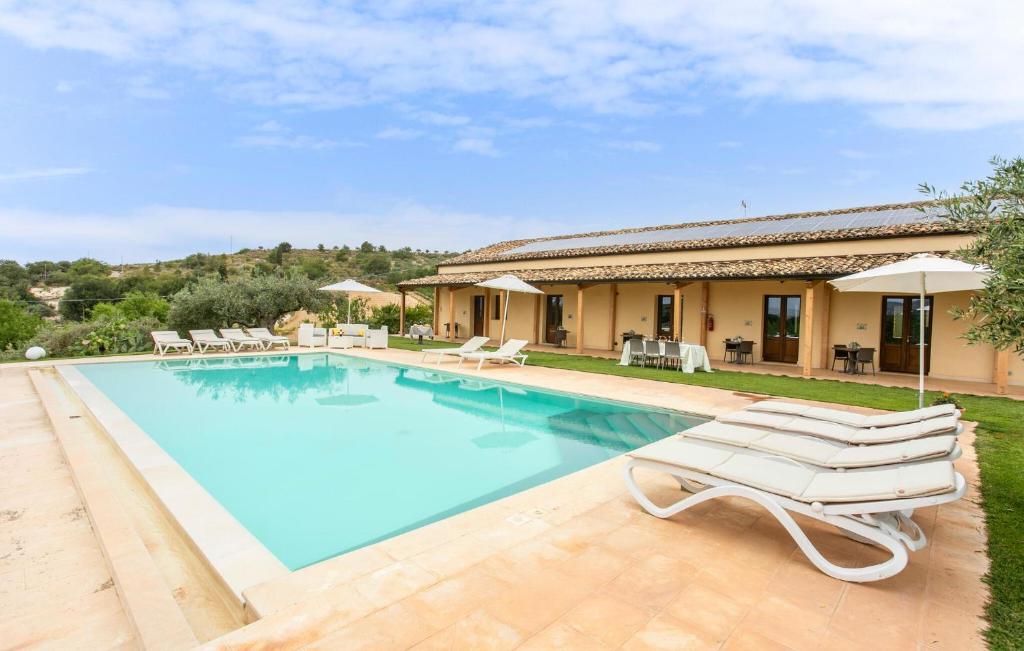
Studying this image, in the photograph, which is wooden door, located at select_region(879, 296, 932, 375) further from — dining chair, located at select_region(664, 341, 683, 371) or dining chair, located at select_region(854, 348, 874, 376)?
dining chair, located at select_region(664, 341, 683, 371)

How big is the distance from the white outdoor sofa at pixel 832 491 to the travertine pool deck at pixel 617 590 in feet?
0.52

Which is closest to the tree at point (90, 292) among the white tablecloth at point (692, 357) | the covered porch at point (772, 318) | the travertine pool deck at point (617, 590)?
the covered porch at point (772, 318)

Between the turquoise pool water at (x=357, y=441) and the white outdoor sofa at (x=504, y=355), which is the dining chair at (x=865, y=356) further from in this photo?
the white outdoor sofa at (x=504, y=355)

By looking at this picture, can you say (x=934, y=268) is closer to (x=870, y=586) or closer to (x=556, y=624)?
(x=870, y=586)

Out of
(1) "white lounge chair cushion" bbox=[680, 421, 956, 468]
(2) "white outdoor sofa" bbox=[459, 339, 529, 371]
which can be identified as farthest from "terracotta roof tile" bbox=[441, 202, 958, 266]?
(1) "white lounge chair cushion" bbox=[680, 421, 956, 468]

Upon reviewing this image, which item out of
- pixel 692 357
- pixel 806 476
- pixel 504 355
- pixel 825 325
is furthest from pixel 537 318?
pixel 806 476

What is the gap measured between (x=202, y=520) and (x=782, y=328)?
629 inches

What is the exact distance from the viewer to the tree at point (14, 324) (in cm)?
2819

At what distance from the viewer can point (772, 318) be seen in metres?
15.8

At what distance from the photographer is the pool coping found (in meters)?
3.20

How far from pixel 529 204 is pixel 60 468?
3238cm

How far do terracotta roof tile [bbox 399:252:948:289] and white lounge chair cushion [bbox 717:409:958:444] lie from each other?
912 centimetres

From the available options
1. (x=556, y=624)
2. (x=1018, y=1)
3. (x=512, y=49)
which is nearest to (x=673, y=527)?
(x=556, y=624)

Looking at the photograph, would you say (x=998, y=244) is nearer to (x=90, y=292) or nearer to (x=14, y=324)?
(x=14, y=324)
